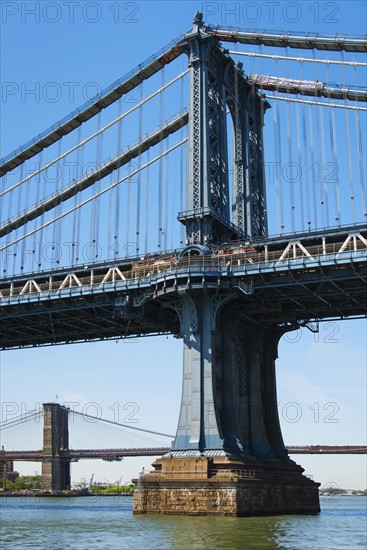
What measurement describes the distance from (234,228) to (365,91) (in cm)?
1602

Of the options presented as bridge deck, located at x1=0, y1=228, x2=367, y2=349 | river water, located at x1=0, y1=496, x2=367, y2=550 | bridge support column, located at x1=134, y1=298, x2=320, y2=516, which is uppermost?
bridge deck, located at x1=0, y1=228, x2=367, y2=349

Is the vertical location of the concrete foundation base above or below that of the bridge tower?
below

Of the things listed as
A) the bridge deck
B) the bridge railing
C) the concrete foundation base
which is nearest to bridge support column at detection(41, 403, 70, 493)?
the bridge deck

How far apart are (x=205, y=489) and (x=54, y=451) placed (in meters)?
142

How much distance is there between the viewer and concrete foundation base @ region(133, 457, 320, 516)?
51.8m

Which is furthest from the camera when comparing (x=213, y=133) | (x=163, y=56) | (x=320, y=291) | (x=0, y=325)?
(x=0, y=325)

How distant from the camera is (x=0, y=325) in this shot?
78.5 m

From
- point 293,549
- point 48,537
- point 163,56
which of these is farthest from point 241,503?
point 163,56

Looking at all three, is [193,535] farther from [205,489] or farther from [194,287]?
[194,287]

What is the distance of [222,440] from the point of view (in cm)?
5491

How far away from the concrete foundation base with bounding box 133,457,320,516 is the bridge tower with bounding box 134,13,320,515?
7 cm

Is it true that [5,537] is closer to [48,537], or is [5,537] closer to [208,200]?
[48,537]

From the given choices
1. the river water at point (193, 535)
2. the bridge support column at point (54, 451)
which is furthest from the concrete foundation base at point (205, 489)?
the bridge support column at point (54, 451)

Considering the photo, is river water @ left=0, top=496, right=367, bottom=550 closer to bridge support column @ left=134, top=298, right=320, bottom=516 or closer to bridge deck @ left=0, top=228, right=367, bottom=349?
bridge support column @ left=134, top=298, right=320, bottom=516
